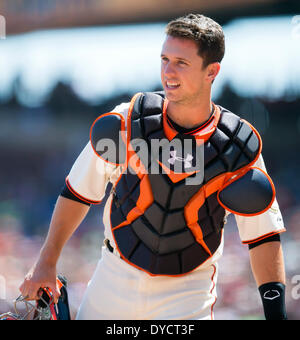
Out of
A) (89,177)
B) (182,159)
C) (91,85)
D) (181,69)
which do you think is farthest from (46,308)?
(91,85)

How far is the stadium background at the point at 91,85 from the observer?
6.68 metres

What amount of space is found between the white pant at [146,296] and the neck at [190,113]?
546 mm

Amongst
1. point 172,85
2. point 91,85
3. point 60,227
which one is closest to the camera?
point 172,85

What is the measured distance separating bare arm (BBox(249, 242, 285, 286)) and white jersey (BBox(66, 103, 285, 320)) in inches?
1.8

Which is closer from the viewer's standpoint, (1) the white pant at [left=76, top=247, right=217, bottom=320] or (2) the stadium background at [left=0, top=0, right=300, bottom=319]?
(1) the white pant at [left=76, top=247, right=217, bottom=320]

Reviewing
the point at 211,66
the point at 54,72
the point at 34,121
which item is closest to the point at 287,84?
the point at 54,72

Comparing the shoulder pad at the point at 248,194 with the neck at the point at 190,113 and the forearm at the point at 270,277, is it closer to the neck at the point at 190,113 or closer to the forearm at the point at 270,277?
the forearm at the point at 270,277

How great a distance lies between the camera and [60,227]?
1817 millimetres

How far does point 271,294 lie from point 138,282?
48 cm

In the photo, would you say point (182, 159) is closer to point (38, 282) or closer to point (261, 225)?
point (261, 225)

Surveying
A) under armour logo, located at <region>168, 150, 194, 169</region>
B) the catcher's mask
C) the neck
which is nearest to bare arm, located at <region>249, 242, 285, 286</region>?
under armour logo, located at <region>168, 150, 194, 169</region>

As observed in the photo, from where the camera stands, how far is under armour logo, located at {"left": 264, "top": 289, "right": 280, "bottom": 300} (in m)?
1.72

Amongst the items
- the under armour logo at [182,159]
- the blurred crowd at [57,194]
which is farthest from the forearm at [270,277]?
the blurred crowd at [57,194]

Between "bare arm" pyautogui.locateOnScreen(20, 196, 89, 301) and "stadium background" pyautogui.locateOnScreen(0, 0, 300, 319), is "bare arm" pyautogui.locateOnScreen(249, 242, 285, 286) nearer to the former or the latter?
"bare arm" pyautogui.locateOnScreen(20, 196, 89, 301)
